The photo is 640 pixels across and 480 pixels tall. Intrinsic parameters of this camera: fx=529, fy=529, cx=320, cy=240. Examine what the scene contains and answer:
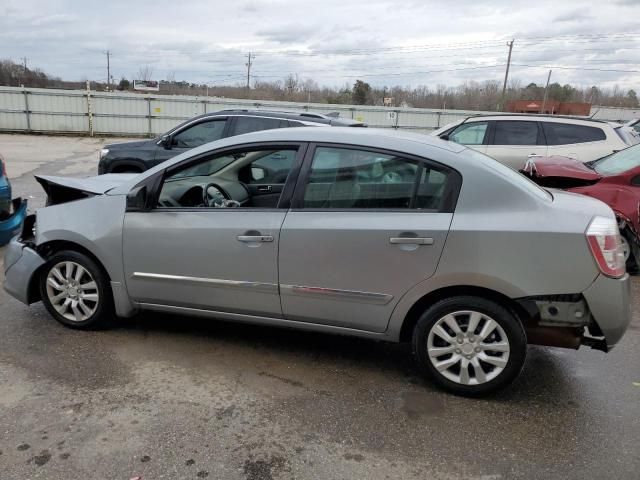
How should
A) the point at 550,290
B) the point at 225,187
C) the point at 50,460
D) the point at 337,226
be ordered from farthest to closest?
the point at 225,187, the point at 337,226, the point at 550,290, the point at 50,460

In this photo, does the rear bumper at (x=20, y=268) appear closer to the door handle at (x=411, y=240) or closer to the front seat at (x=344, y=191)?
the front seat at (x=344, y=191)

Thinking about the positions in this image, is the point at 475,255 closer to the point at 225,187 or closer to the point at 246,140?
the point at 246,140

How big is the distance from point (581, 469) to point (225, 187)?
3.23 m

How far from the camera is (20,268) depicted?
13.7ft

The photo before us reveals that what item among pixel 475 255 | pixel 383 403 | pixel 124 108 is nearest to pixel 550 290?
pixel 475 255

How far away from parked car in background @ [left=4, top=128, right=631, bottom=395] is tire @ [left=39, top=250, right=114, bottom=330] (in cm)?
1

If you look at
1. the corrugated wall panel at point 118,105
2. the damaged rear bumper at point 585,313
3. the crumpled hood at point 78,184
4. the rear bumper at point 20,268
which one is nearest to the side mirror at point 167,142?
the crumpled hood at point 78,184

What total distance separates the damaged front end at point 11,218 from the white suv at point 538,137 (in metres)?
7.26

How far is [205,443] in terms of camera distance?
2805 mm

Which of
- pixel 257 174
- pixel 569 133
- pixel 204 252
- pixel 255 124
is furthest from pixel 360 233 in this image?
pixel 569 133

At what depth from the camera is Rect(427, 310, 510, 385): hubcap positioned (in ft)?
10.5

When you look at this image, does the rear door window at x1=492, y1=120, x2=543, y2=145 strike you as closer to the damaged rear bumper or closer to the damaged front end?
the damaged rear bumper

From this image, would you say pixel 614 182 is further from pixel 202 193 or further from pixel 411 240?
pixel 202 193

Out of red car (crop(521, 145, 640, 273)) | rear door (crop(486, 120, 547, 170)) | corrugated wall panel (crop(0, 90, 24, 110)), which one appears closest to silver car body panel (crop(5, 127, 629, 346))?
red car (crop(521, 145, 640, 273))
